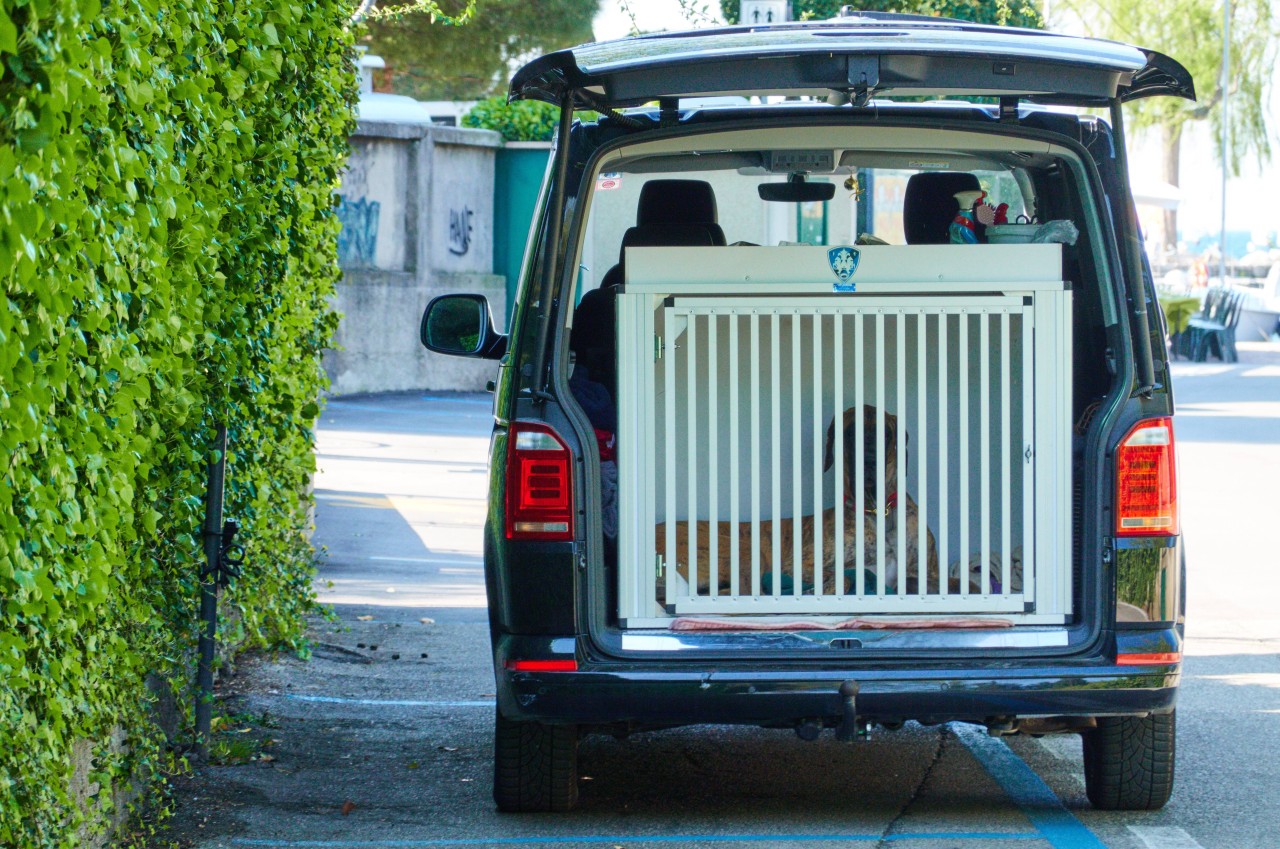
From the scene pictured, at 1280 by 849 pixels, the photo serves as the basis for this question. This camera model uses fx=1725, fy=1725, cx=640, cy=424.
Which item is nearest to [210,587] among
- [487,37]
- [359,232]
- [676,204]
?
[676,204]

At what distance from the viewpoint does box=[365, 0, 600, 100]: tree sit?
26.8 m

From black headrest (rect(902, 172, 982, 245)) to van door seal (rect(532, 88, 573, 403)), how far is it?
161cm

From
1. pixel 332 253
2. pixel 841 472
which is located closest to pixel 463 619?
pixel 332 253

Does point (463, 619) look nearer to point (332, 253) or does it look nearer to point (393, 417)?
point (332, 253)

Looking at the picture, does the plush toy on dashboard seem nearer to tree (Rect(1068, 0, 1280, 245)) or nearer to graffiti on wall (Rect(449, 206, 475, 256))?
graffiti on wall (Rect(449, 206, 475, 256))

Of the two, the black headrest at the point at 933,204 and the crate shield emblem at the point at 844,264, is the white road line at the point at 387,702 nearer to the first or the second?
the black headrest at the point at 933,204

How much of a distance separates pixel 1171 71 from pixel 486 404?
1612 centimetres

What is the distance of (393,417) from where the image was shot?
61.5 ft

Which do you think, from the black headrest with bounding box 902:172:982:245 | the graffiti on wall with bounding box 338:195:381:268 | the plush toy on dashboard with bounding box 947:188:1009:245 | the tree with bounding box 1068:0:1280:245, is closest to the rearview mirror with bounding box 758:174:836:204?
the black headrest with bounding box 902:172:982:245

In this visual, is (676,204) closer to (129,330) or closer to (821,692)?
(821,692)

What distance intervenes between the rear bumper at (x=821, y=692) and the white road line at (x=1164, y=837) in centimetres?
43

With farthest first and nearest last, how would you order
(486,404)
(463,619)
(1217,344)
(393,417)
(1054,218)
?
(1217,344) < (486,404) < (393,417) < (463,619) < (1054,218)

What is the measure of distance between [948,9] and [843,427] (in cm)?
1080

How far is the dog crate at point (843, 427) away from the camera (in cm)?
489
